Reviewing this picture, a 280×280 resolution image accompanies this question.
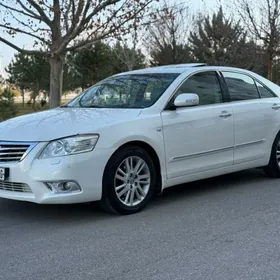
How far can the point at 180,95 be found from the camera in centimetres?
555

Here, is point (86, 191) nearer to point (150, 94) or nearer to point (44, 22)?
point (150, 94)

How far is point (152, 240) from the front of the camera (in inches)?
169

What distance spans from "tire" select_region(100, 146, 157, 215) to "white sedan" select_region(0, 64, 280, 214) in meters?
0.01

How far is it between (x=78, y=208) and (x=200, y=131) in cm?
169

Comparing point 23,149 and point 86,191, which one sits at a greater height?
point 23,149

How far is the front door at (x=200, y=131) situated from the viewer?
545 centimetres

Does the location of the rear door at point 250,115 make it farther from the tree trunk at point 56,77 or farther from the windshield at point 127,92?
the tree trunk at point 56,77

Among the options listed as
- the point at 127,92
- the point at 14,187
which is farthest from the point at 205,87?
the point at 14,187

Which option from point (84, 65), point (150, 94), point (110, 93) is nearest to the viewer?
point (150, 94)

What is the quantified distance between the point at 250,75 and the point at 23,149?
3570 mm

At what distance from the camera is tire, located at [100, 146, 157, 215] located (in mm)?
4902

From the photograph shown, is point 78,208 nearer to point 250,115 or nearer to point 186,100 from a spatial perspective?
point 186,100

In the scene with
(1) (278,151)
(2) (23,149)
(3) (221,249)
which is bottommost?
(3) (221,249)

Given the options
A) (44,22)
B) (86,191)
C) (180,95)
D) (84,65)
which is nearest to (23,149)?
(86,191)
